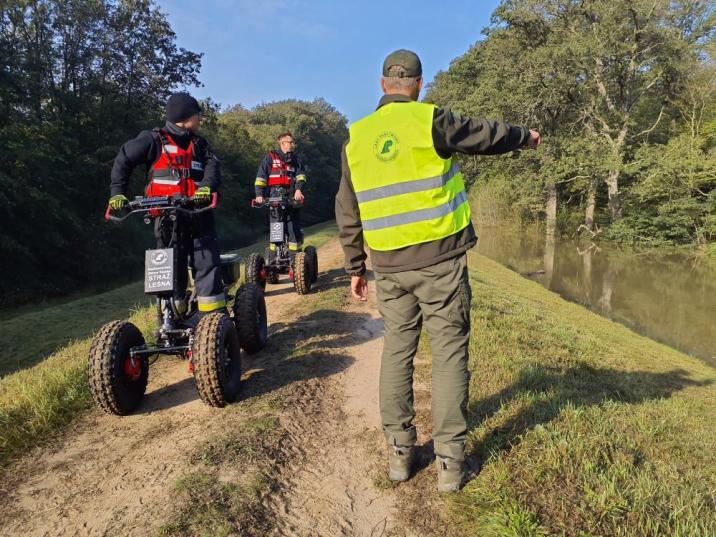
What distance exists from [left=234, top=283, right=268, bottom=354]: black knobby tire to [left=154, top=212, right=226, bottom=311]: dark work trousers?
0.88ft

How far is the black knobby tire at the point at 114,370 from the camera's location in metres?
3.40

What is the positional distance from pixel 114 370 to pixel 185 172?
1.86m

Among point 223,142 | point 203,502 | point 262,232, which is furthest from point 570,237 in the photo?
point 203,502

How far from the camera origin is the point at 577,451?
285 cm

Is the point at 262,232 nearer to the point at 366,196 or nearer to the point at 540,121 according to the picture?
the point at 540,121

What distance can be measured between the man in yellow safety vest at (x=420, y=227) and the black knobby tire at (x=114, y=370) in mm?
2040

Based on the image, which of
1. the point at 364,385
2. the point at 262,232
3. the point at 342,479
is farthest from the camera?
the point at 262,232

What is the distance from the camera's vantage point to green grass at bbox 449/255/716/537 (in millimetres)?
2344

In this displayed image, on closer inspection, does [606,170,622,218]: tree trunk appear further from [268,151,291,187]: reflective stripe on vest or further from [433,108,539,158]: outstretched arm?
[433,108,539,158]: outstretched arm

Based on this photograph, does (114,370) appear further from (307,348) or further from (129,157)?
(307,348)

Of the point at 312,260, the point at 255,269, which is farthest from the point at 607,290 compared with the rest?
the point at 255,269

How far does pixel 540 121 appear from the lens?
28.3 metres

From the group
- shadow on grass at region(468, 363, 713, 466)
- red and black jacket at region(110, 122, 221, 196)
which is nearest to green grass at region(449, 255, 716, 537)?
shadow on grass at region(468, 363, 713, 466)

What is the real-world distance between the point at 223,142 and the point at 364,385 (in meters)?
36.2
